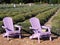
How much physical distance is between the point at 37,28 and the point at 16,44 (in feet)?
3.92

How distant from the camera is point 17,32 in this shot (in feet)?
34.1

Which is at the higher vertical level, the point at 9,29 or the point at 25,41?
the point at 9,29

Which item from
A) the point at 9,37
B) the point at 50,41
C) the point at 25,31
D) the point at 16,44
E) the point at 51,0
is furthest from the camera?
the point at 51,0

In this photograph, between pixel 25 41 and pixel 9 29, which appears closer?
pixel 25 41

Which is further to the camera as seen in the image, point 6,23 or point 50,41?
point 6,23

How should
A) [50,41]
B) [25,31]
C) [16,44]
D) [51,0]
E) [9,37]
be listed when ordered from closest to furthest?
[16,44] → [50,41] → [9,37] → [25,31] → [51,0]

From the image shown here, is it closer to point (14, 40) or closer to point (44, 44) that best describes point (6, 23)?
point (14, 40)

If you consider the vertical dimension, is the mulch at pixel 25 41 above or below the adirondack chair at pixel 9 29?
below

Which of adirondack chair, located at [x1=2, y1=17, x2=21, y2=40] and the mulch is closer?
the mulch

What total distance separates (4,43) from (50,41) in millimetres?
1681

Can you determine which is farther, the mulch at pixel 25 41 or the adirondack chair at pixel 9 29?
the adirondack chair at pixel 9 29

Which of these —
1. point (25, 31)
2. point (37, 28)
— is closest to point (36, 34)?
point (37, 28)

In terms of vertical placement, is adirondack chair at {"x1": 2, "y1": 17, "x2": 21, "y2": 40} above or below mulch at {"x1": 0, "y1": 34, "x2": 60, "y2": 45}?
above

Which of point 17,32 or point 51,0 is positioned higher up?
point 17,32
